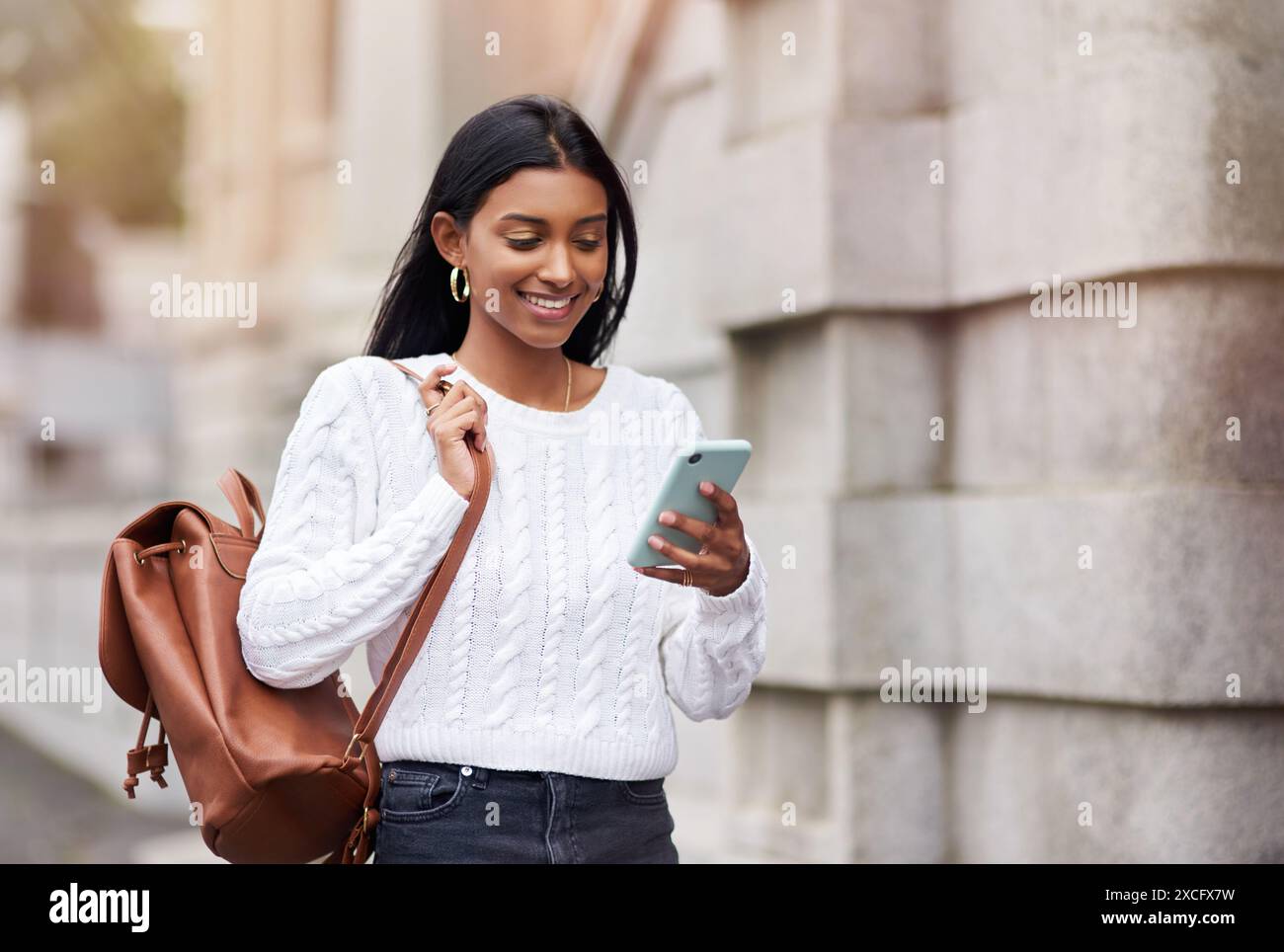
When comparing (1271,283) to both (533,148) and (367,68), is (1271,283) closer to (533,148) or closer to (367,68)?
(533,148)

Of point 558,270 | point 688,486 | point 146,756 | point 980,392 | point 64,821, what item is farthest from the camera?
point 64,821

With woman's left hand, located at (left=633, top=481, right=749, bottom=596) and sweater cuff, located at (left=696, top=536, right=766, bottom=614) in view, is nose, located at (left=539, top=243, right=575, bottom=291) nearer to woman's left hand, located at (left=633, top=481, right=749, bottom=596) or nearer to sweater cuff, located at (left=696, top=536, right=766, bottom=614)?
woman's left hand, located at (left=633, top=481, right=749, bottom=596)

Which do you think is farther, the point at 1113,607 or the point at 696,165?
the point at 696,165

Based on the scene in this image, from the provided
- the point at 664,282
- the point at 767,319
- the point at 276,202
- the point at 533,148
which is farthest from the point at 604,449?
the point at 276,202

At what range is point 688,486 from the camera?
2.23 meters

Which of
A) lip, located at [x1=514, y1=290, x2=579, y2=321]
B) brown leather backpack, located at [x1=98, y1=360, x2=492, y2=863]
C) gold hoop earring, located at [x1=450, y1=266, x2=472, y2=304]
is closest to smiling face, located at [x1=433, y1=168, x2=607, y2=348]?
lip, located at [x1=514, y1=290, x2=579, y2=321]

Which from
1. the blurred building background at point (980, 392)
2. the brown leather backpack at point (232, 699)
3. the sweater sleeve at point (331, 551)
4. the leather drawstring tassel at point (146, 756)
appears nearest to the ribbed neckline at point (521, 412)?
the brown leather backpack at point (232, 699)

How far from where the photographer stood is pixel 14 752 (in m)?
11.5

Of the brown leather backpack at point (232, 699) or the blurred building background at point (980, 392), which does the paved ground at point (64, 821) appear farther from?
the brown leather backpack at point (232, 699)

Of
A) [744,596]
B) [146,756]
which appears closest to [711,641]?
[744,596]

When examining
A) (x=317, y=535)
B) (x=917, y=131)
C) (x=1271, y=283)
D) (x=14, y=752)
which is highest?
(x=917, y=131)

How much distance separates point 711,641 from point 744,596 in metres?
0.11

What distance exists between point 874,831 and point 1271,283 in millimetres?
1854

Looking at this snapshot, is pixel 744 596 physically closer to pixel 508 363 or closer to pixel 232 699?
pixel 508 363
